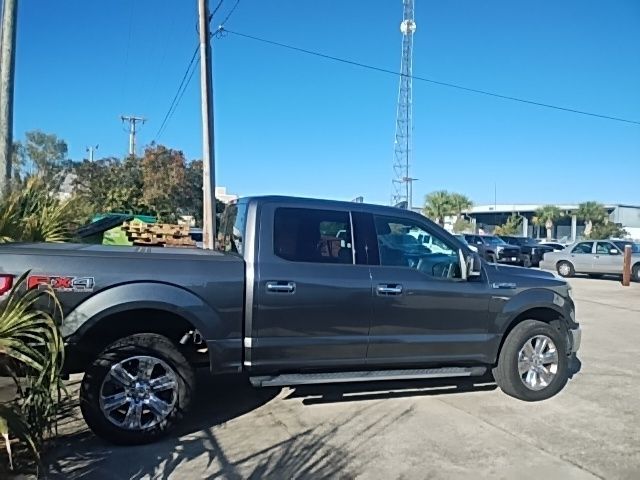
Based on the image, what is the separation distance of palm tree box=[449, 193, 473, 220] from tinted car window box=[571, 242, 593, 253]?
4525cm

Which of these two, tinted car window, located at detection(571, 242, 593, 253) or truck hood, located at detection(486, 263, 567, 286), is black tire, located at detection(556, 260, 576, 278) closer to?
tinted car window, located at detection(571, 242, 593, 253)

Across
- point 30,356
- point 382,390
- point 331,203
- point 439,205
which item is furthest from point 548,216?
point 30,356

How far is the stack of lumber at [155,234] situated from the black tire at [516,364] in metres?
10.4

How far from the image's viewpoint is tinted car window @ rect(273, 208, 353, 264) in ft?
16.0

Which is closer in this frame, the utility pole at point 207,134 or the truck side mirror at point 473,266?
the truck side mirror at point 473,266

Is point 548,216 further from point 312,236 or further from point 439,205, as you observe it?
point 312,236

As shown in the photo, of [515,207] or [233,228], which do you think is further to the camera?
[515,207]

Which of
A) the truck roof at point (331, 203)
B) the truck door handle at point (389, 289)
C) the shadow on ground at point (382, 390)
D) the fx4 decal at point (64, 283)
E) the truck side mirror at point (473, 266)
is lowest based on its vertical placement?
the shadow on ground at point (382, 390)

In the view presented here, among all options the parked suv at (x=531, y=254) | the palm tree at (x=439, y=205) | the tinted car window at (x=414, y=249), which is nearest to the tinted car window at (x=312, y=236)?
the tinted car window at (x=414, y=249)

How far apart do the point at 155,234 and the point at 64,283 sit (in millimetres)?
11241

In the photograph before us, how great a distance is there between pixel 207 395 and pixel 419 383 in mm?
2269

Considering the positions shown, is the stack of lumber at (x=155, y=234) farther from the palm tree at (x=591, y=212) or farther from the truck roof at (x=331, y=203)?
the palm tree at (x=591, y=212)

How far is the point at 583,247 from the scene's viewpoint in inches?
893

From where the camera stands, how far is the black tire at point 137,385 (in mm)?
4238
